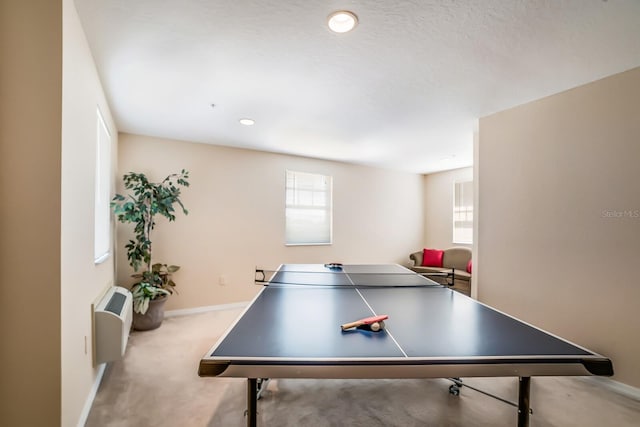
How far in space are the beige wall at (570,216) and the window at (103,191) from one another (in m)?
3.83

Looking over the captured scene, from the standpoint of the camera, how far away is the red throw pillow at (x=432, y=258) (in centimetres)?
561

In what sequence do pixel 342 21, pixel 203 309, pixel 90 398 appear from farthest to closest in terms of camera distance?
pixel 203 309, pixel 90 398, pixel 342 21

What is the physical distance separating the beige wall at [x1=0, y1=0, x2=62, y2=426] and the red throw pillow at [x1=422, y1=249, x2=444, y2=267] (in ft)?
18.1

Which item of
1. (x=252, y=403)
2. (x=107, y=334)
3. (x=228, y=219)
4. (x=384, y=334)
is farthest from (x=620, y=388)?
(x=228, y=219)

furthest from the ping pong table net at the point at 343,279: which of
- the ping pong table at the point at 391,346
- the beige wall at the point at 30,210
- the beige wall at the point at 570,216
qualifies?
the beige wall at the point at 30,210

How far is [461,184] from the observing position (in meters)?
5.86

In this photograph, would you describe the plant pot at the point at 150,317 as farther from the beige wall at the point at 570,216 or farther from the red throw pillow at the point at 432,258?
the red throw pillow at the point at 432,258

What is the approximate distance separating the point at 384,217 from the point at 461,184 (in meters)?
1.69

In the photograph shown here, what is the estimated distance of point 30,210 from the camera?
1.37 metres

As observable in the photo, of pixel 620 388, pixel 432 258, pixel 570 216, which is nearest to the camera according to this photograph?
pixel 620 388

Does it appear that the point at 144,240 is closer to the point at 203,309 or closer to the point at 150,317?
the point at 150,317

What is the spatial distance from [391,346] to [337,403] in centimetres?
121

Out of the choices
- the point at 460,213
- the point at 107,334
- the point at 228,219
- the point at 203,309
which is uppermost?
the point at 460,213

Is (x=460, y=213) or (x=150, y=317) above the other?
(x=460, y=213)
